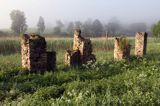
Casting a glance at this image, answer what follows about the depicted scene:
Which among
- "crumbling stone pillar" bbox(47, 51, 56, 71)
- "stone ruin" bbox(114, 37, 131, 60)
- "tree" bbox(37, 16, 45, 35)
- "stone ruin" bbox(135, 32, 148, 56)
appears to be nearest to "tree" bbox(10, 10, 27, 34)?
"tree" bbox(37, 16, 45, 35)

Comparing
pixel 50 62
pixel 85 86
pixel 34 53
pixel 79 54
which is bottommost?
pixel 85 86

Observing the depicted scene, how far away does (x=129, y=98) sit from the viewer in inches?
432

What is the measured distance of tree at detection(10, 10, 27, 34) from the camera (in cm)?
10799

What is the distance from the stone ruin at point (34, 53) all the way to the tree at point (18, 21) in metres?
88.3

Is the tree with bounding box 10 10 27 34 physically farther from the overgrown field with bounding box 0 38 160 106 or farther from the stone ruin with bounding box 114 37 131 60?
the overgrown field with bounding box 0 38 160 106

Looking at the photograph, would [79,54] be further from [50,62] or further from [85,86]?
[85,86]

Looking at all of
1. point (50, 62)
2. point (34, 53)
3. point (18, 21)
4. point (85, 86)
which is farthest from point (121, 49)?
point (18, 21)

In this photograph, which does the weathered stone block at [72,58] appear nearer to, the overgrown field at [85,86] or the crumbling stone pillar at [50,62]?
the overgrown field at [85,86]

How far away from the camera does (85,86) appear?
1388cm

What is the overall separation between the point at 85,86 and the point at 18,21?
102m

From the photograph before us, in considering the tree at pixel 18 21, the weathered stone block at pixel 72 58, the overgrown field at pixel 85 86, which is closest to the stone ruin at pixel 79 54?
the weathered stone block at pixel 72 58

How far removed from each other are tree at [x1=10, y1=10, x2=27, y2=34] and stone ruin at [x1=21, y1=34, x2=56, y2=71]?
88.3 metres

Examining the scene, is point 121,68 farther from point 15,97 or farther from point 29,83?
point 15,97

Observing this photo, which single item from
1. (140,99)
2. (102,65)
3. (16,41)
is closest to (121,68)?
(102,65)
